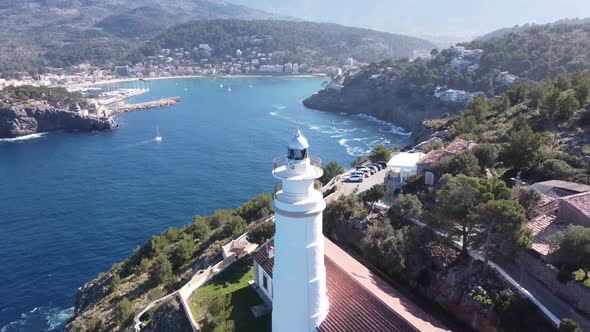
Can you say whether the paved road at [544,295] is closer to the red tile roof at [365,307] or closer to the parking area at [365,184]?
the red tile roof at [365,307]

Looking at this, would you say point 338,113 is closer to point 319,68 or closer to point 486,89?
point 486,89

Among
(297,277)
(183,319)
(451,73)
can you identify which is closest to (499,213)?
(297,277)

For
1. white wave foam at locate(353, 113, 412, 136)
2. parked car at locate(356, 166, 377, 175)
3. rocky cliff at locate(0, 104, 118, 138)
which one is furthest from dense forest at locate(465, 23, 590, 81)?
rocky cliff at locate(0, 104, 118, 138)

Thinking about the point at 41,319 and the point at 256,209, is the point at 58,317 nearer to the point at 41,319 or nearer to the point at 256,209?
the point at 41,319

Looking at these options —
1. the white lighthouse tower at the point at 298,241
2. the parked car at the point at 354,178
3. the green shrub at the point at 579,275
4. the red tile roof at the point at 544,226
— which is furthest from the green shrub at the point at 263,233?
the green shrub at the point at 579,275

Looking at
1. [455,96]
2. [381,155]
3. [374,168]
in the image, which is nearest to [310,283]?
[374,168]
